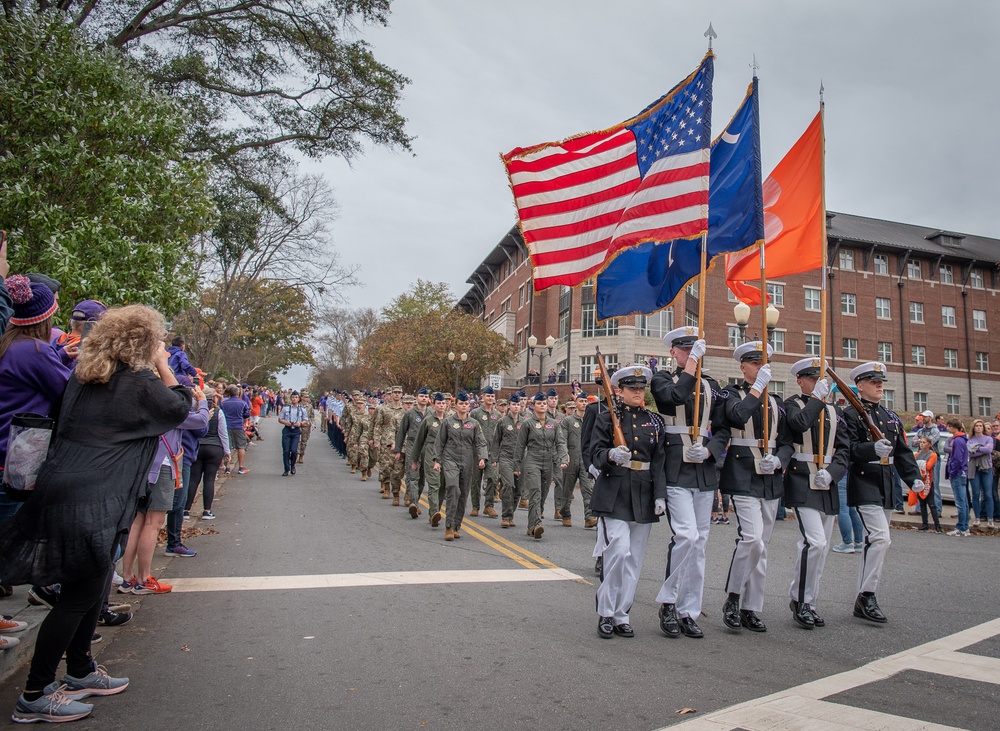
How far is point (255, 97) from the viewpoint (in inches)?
755

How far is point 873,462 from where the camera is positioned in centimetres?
677

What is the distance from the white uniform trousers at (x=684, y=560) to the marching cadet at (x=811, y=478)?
3.25ft

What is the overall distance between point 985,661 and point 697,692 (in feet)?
7.55

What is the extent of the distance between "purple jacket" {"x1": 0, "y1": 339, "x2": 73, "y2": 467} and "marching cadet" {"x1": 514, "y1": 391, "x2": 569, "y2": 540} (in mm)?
8009

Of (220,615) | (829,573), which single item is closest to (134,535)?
(220,615)

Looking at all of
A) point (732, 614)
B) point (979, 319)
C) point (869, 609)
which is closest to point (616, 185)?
point (732, 614)

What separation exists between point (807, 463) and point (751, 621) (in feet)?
4.86

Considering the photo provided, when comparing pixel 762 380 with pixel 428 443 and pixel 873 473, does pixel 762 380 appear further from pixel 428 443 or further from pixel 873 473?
pixel 428 443

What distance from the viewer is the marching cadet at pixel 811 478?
619 cm

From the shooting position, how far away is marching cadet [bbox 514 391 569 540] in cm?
1194

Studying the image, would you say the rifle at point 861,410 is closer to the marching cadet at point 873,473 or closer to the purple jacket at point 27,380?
the marching cadet at point 873,473

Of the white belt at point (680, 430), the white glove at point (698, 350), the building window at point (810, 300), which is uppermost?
the building window at point (810, 300)

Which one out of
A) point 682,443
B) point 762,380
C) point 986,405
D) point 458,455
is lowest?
point 458,455

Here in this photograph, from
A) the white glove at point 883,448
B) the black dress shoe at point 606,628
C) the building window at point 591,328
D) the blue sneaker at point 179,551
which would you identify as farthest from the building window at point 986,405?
the blue sneaker at point 179,551
